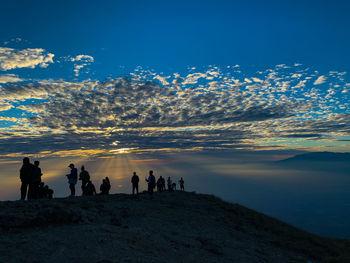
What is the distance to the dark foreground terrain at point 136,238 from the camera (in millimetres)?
6324

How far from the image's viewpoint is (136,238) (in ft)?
27.6

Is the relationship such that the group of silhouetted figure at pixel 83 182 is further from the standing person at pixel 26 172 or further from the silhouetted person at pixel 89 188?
the standing person at pixel 26 172

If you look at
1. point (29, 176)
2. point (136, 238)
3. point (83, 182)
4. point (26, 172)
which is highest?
point (26, 172)

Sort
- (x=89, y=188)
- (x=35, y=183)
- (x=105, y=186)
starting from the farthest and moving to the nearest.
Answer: (x=105, y=186), (x=89, y=188), (x=35, y=183)

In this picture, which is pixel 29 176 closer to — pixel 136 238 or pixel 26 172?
pixel 26 172

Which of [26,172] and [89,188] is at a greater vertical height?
[26,172]

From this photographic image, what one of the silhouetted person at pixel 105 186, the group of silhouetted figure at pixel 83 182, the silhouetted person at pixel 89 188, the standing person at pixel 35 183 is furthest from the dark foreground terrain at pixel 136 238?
the silhouetted person at pixel 89 188

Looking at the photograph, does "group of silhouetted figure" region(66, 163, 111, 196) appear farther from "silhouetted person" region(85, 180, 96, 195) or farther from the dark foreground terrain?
the dark foreground terrain

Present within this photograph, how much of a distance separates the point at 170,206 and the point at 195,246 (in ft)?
24.3

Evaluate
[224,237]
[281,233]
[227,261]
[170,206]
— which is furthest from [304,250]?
[170,206]

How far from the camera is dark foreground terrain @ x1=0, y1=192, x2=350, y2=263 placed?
6.32m

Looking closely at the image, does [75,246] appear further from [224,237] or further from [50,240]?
[224,237]

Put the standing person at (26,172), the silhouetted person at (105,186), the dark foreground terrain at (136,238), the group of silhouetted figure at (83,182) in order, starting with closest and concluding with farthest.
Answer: the dark foreground terrain at (136,238) < the standing person at (26,172) < the group of silhouetted figure at (83,182) < the silhouetted person at (105,186)

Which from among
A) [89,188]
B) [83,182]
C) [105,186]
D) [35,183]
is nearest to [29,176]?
[35,183]
